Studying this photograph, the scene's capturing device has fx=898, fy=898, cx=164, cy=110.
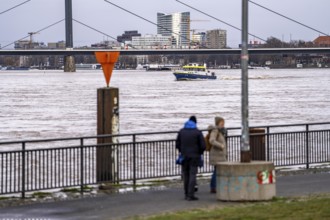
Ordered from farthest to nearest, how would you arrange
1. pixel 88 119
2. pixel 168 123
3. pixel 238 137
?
1. pixel 88 119
2. pixel 168 123
3. pixel 238 137

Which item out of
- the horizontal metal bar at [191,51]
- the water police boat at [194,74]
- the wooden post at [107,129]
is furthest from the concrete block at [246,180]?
the water police boat at [194,74]

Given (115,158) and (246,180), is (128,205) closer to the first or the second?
(246,180)

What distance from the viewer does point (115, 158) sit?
53.2 ft

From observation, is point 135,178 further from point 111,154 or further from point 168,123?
point 168,123

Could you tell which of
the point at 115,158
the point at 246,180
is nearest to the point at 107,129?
the point at 115,158

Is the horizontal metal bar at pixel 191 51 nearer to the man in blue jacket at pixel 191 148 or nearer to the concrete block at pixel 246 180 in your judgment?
the man in blue jacket at pixel 191 148

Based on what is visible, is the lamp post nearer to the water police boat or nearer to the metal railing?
the metal railing

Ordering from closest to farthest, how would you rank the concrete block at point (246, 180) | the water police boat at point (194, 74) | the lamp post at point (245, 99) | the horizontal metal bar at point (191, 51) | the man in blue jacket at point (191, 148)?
the concrete block at point (246, 180) → the lamp post at point (245, 99) → the man in blue jacket at point (191, 148) → the horizontal metal bar at point (191, 51) → the water police boat at point (194, 74)

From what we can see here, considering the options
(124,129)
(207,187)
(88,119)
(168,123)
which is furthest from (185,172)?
(88,119)

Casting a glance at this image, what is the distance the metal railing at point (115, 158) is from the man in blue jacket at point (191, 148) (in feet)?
7.13

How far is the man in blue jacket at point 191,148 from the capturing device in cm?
1399

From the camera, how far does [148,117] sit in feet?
159

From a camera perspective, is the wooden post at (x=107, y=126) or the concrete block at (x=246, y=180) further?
the wooden post at (x=107, y=126)

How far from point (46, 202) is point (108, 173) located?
208 cm
